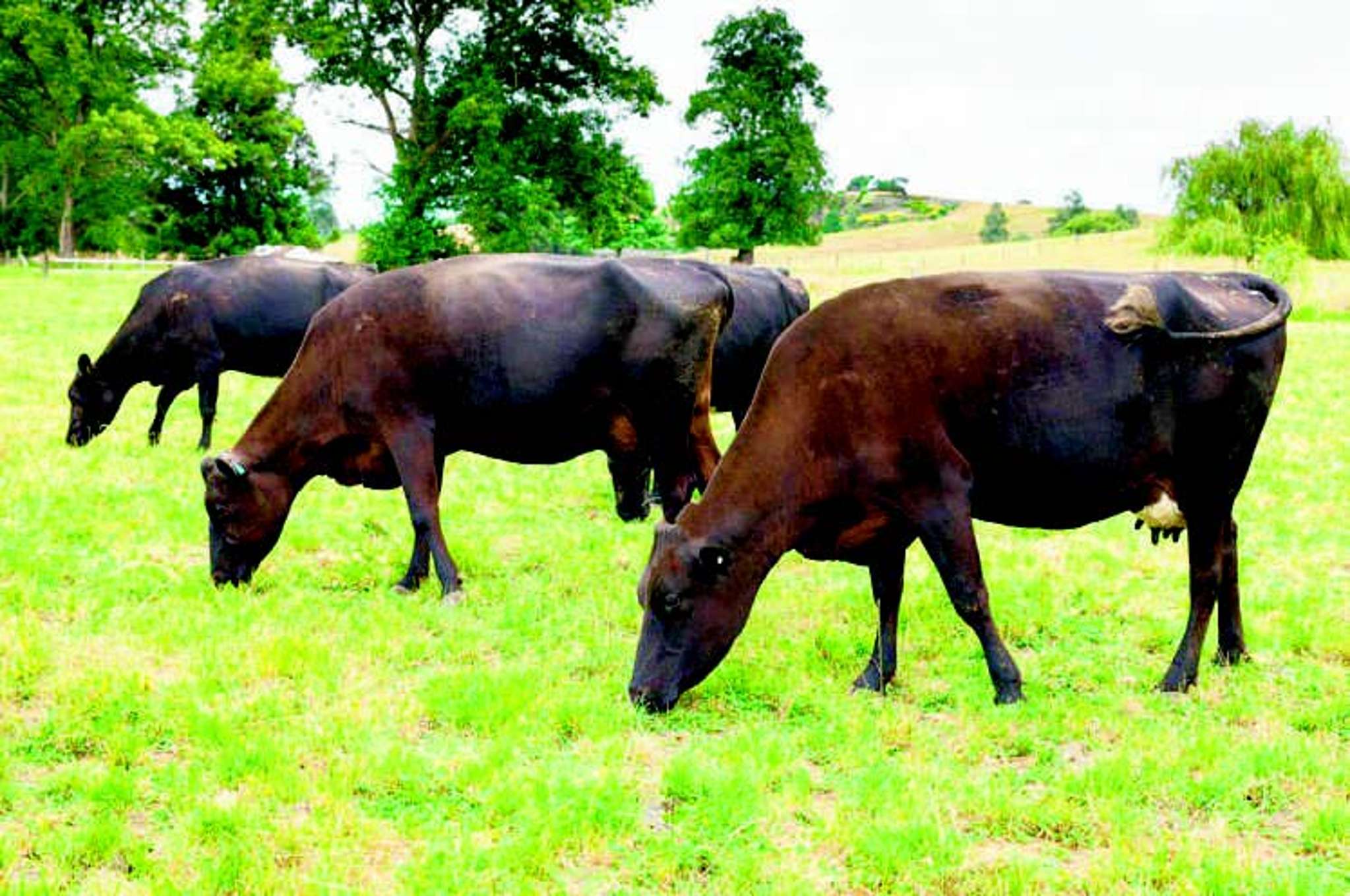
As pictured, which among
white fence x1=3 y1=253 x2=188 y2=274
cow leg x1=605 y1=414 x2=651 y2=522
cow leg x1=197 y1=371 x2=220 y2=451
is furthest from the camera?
white fence x1=3 y1=253 x2=188 y2=274

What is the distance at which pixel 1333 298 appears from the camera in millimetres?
59469

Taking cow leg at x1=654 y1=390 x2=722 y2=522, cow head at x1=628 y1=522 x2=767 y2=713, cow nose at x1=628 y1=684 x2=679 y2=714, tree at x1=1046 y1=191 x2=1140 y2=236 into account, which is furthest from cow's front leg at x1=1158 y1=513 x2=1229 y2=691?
tree at x1=1046 y1=191 x2=1140 y2=236

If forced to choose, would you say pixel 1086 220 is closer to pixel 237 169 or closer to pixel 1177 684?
pixel 237 169

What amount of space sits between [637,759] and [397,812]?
117cm

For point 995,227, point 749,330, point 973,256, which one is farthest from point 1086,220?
point 749,330

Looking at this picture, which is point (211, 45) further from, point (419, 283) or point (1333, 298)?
point (419, 283)

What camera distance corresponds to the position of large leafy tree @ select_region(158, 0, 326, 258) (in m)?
60.5

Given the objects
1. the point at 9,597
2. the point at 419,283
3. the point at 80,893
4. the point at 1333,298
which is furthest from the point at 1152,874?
the point at 1333,298

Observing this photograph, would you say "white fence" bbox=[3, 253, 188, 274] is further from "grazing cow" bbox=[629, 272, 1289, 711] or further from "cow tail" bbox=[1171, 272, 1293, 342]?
"cow tail" bbox=[1171, 272, 1293, 342]

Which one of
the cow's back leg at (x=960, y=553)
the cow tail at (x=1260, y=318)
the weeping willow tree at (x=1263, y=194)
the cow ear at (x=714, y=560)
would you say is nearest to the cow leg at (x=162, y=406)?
the cow ear at (x=714, y=560)

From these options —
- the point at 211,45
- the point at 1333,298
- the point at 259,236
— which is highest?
the point at 211,45

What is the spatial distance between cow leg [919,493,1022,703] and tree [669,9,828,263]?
184 feet

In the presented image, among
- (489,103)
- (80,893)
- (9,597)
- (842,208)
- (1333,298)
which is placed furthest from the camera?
(842,208)

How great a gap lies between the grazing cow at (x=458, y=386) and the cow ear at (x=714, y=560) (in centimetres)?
283
